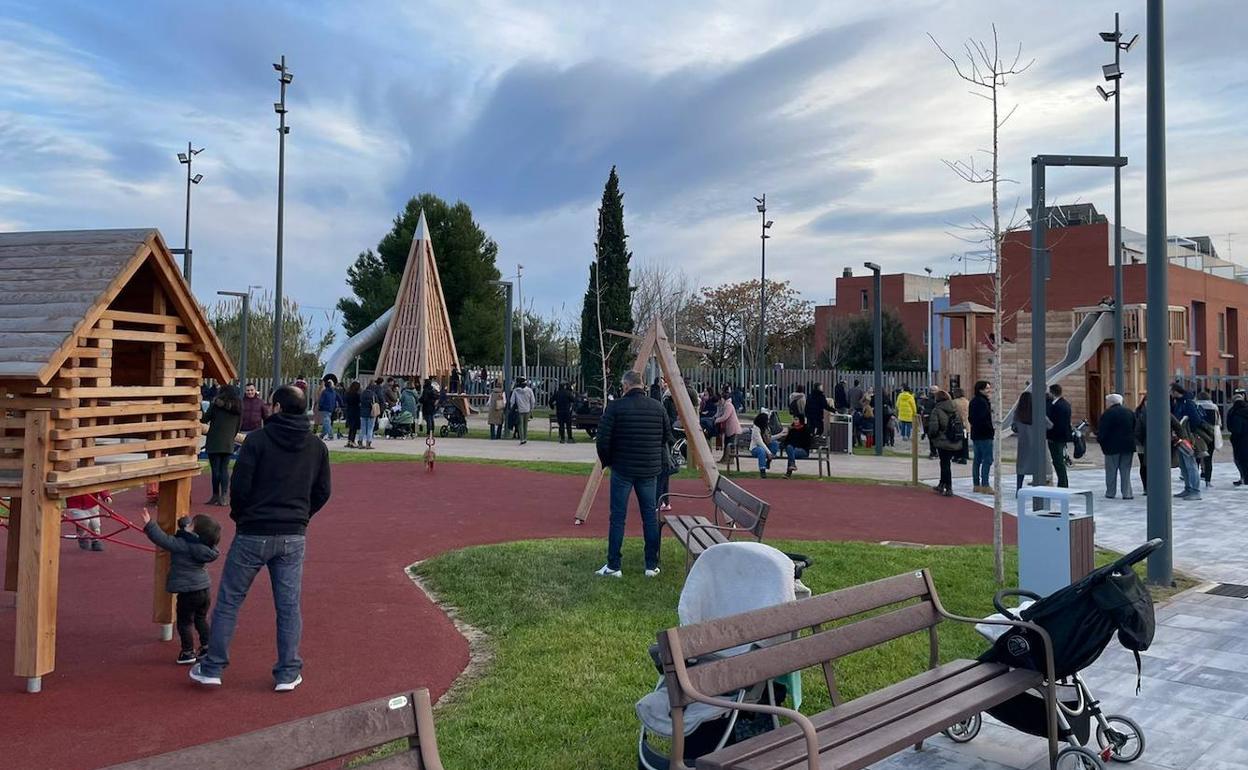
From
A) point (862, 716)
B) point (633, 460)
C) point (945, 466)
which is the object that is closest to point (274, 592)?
point (862, 716)

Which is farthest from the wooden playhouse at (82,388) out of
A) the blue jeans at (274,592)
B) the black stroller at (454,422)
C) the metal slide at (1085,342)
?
the metal slide at (1085,342)

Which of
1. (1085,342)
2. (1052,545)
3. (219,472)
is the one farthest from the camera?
(1085,342)

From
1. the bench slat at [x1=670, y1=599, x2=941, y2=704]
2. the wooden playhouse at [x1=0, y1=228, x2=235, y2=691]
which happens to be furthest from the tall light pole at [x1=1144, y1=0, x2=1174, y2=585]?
the wooden playhouse at [x1=0, y1=228, x2=235, y2=691]

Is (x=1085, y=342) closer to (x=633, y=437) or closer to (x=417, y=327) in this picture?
(x=633, y=437)

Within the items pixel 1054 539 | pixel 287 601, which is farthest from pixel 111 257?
pixel 1054 539

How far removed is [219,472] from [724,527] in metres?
8.30

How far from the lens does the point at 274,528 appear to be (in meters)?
5.93

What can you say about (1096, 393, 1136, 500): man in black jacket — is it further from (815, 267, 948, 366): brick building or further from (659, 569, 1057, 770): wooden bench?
(815, 267, 948, 366): brick building

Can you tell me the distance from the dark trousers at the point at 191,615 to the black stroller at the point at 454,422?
22.0 m

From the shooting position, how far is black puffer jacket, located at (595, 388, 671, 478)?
898cm

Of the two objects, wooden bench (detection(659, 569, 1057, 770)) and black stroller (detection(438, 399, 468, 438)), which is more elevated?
black stroller (detection(438, 399, 468, 438))

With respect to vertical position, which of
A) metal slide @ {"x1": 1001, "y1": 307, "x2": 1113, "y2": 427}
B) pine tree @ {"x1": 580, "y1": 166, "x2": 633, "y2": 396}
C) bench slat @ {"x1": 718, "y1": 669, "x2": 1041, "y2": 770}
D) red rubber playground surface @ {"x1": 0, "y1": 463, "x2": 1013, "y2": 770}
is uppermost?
pine tree @ {"x1": 580, "y1": 166, "x2": 633, "y2": 396}

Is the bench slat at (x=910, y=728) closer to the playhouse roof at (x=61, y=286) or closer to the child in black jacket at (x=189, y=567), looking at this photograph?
the child in black jacket at (x=189, y=567)

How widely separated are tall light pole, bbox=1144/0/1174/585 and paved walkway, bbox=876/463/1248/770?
597 mm
